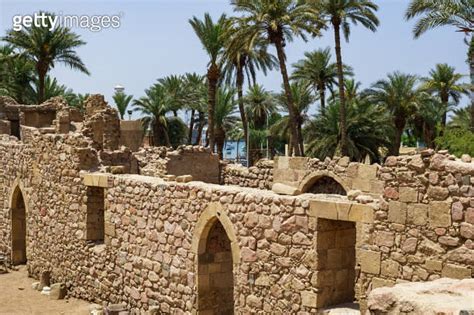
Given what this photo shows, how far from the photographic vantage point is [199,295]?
29.9 feet

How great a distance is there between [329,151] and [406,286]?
65.0 feet

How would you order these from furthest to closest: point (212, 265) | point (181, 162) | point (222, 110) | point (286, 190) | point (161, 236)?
point (222, 110)
point (181, 162)
point (161, 236)
point (212, 265)
point (286, 190)

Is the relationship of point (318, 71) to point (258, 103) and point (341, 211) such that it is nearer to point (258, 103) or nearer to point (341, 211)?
point (258, 103)

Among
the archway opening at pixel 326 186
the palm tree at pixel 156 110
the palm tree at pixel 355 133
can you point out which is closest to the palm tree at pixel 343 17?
the palm tree at pixel 355 133

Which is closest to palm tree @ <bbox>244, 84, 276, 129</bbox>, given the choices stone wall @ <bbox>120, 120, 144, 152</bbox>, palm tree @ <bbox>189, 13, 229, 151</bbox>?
palm tree @ <bbox>189, 13, 229, 151</bbox>

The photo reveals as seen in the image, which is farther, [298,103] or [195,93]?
[195,93]

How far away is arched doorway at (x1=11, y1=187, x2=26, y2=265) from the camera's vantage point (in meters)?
15.3

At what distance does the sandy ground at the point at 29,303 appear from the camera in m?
11.3

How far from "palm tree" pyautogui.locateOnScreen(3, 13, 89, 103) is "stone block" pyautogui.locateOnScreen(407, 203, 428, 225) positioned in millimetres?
22398

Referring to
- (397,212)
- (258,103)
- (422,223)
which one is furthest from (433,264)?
(258,103)

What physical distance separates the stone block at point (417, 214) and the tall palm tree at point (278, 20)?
630 inches

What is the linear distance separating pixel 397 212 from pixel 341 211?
2.44 feet

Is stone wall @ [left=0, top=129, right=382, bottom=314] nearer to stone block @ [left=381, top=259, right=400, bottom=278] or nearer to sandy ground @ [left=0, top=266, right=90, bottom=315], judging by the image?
sandy ground @ [left=0, top=266, right=90, bottom=315]

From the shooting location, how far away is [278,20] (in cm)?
2191
